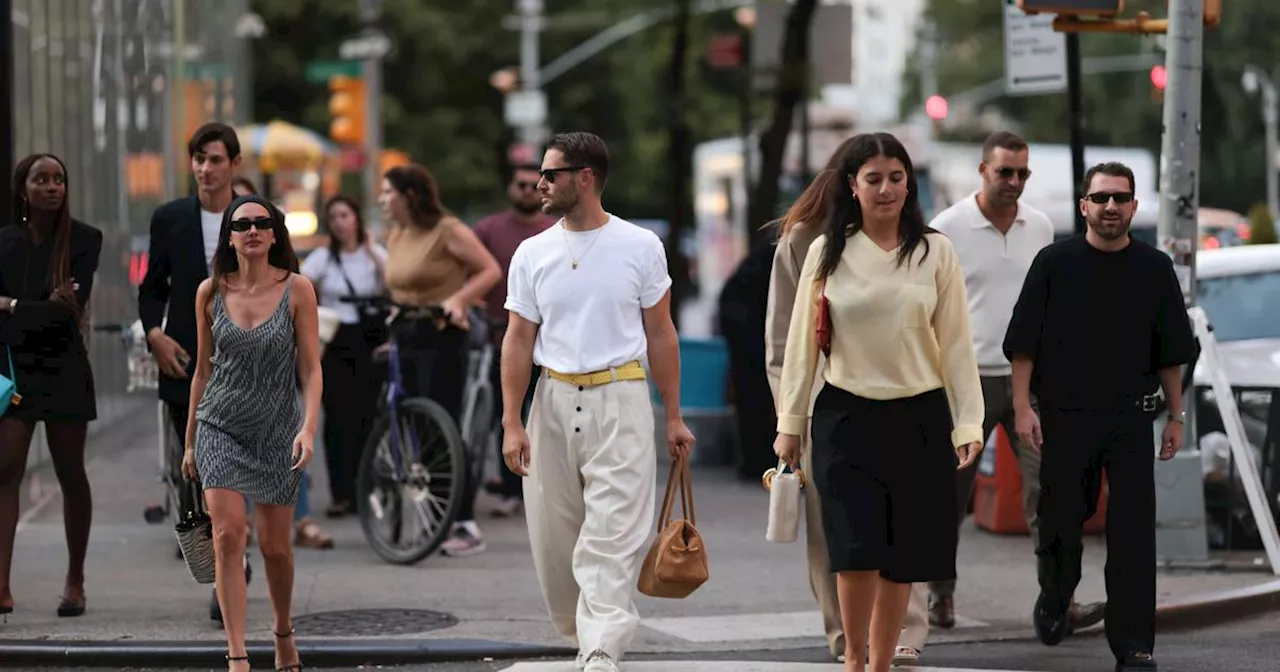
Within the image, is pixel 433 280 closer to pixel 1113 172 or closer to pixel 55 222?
pixel 55 222

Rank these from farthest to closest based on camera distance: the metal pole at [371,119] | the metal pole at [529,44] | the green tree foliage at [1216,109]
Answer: the green tree foliage at [1216,109] < the metal pole at [529,44] < the metal pole at [371,119]

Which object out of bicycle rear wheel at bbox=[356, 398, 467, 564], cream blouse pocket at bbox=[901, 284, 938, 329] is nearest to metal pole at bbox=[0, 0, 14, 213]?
bicycle rear wheel at bbox=[356, 398, 467, 564]

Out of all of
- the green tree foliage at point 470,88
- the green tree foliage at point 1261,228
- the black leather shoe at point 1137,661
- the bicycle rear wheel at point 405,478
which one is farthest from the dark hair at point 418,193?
the green tree foliage at point 470,88

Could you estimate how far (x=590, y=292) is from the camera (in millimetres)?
6750

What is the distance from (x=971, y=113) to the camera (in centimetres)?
7788

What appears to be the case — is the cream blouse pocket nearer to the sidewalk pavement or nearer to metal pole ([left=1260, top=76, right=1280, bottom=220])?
the sidewalk pavement

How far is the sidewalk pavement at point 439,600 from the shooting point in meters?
7.55

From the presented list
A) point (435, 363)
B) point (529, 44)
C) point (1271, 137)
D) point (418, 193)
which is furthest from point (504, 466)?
point (1271, 137)

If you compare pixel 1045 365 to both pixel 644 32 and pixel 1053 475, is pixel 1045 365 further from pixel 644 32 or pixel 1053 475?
pixel 644 32

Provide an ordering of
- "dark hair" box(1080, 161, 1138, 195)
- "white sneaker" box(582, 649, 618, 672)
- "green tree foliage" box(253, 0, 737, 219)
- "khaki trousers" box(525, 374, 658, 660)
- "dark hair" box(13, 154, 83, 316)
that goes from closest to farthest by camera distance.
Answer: "white sneaker" box(582, 649, 618, 672) < "khaki trousers" box(525, 374, 658, 660) < "dark hair" box(1080, 161, 1138, 195) < "dark hair" box(13, 154, 83, 316) < "green tree foliage" box(253, 0, 737, 219)

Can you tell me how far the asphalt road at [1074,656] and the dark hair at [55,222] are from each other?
1.72 meters

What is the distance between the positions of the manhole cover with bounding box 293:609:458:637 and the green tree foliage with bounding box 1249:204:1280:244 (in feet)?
65.2

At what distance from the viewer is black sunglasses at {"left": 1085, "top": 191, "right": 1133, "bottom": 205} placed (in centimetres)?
708

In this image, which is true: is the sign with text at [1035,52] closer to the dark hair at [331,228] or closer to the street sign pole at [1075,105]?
the street sign pole at [1075,105]
